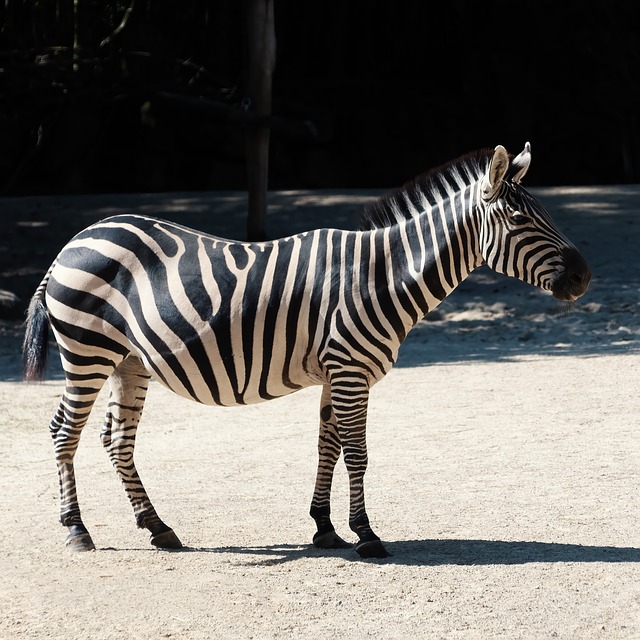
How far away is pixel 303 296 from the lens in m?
4.62

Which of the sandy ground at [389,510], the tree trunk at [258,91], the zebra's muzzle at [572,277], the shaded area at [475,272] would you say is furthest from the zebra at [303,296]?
the tree trunk at [258,91]

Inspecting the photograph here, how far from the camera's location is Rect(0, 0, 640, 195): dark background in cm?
1898

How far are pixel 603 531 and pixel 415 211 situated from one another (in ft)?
5.63

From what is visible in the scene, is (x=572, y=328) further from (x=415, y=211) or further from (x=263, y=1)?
(x=415, y=211)

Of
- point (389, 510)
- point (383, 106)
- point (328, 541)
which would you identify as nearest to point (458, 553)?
point (328, 541)

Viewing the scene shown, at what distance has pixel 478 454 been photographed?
6.37 m

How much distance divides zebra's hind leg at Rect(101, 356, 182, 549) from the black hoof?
0.63 m

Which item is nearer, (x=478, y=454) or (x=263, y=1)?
(x=478, y=454)

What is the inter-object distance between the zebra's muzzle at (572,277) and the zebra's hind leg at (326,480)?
113 centimetres

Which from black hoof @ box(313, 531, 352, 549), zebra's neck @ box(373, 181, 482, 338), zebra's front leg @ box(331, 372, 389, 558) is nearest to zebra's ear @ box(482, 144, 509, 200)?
zebra's neck @ box(373, 181, 482, 338)

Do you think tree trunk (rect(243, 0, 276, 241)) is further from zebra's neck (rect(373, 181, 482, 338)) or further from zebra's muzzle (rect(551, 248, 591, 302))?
zebra's muzzle (rect(551, 248, 591, 302))

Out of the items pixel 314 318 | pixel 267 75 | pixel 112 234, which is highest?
pixel 267 75

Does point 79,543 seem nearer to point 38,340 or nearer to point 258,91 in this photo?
point 38,340

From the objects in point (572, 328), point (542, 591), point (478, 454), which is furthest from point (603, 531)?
point (572, 328)
